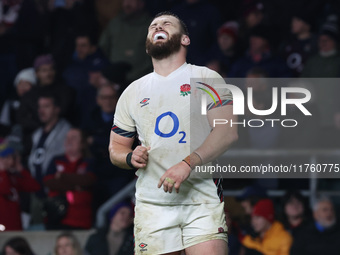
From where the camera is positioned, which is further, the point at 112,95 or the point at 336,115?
the point at 112,95

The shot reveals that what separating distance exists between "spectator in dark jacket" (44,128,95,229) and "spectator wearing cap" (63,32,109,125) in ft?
A: 3.73

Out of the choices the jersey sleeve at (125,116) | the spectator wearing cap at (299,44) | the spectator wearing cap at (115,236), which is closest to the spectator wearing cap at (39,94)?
the spectator wearing cap at (115,236)

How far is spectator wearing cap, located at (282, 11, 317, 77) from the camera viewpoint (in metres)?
10.6

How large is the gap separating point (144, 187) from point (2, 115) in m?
6.81

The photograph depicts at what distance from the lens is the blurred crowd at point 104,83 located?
9.61 meters

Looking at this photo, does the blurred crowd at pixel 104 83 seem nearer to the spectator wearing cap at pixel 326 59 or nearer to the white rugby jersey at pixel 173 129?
the spectator wearing cap at pixel 326 59

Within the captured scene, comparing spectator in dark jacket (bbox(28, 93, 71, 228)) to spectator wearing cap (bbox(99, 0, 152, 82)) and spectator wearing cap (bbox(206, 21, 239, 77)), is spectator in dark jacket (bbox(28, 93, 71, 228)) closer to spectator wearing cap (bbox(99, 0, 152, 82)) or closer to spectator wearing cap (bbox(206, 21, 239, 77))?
spectator wearing cap (bbox(99, 0, 152, 82))

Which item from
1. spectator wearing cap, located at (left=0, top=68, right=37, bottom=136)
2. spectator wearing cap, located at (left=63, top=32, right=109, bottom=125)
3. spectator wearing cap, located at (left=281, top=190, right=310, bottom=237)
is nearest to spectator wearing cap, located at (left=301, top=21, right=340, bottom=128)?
spectator wearing cap, located at (left=281, top=190, right=310, bottom=237)

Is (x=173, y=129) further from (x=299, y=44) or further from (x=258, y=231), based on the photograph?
(x=299, y=44)

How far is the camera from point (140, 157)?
5430 mm

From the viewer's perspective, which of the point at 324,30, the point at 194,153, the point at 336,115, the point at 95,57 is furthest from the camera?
the point at 95,57

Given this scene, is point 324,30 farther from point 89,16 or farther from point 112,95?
point 89,16

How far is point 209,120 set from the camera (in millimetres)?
5602

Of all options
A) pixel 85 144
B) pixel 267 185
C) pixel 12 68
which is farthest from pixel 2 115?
pixel 267 185
